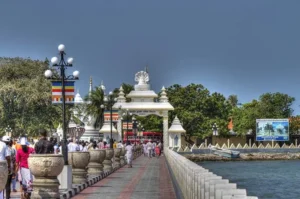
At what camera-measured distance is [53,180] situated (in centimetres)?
1833

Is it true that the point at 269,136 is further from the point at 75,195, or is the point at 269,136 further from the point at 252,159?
the point at 75,195

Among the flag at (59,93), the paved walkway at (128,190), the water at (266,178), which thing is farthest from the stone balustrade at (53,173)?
the water at (266,178)

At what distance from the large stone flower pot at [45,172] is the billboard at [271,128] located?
79.0m

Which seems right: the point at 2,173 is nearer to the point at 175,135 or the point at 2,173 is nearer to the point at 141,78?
the point at 175,135

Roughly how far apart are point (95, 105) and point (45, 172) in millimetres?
77469

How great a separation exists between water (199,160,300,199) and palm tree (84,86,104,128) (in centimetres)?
1639

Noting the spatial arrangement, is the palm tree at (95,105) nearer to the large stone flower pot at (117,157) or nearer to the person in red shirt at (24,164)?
the large stone flower pot at (117,157)

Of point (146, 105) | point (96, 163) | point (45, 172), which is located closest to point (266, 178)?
point (146, 105)

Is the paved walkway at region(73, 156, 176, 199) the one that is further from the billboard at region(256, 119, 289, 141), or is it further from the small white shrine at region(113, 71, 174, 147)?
the billboard at region(256, 119, 289, 141)

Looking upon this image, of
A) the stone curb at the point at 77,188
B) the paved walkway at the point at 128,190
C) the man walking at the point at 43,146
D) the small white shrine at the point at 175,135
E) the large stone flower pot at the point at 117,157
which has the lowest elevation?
the paved walkway at the point at 128,190

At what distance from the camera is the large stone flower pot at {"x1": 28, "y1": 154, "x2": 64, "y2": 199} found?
1773 cm

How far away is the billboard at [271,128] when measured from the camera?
9519cm

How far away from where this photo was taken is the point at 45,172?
18000 mm

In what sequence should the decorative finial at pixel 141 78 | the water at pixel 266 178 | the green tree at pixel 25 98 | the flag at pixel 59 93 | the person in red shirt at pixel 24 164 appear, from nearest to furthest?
the person in red shirt at pixel 24 164
the flag at pixel 59 93
the water at pixel 266 178
the green tree at pixel 25 98
the decorative finial at pixel 141 78
